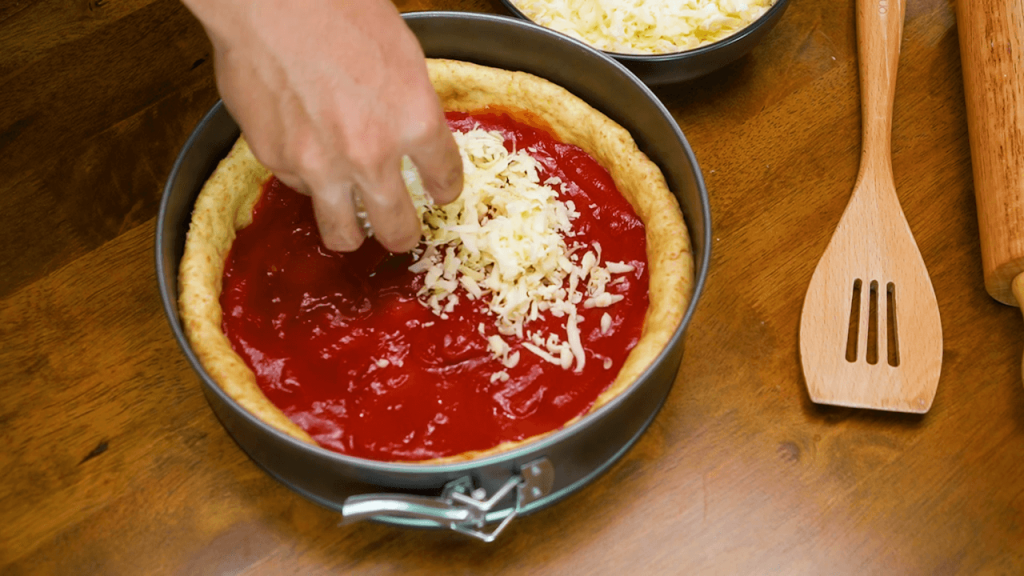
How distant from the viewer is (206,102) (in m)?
2.47

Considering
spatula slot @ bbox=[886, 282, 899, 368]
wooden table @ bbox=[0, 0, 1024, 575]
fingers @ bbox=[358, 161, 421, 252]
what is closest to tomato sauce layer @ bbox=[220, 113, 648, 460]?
wooden table @ bbox=[0, 0, 1024, 575]

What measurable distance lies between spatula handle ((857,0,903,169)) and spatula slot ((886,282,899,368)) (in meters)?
0.38

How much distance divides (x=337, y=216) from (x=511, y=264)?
553 millimetres

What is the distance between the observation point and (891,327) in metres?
2.15

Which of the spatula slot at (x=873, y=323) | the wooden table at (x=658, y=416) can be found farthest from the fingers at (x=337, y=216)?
the spatula slot at (x=873, y=323)

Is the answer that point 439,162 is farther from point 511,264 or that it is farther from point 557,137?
point 557,137

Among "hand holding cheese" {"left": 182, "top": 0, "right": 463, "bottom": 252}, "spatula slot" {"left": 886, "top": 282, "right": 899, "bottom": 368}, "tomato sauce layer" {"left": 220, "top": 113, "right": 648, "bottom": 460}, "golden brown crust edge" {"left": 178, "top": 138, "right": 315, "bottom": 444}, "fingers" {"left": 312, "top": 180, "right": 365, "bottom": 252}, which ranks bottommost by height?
"spatula slot" {"left": 886, "top": 282, "right": 899, "bottom": 368}

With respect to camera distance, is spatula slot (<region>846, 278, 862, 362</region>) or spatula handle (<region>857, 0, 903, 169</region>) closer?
spatula slot (<region>846, 278, 862, 362</region>)

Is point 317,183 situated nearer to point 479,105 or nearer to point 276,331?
point 276,331

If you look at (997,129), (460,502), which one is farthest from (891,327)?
(460,502)

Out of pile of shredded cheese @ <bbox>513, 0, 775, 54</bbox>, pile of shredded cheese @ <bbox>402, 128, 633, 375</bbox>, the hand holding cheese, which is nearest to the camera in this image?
the hand holding cheese

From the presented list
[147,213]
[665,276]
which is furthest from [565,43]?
[147,213]

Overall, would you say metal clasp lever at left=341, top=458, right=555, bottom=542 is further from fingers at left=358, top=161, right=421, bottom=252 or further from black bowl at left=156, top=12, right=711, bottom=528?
fingers at left=358, top=161, right=421, bottom=252

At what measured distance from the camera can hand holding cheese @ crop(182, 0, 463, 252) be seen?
145cm
